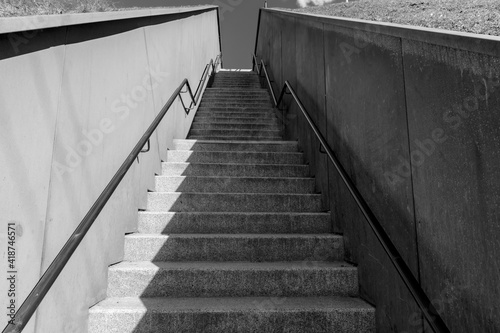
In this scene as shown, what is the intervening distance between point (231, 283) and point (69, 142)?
1.42 meters

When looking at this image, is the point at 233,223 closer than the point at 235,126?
Yes

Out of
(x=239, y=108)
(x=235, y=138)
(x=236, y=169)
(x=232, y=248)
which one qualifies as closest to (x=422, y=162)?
(x=232, y=248)

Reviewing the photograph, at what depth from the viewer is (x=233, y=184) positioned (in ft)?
11.3

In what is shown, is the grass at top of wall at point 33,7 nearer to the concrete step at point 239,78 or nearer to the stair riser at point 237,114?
the stair riser at point 237,114

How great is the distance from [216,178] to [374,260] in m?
1.89

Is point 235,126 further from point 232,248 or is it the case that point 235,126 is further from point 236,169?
point 232,248

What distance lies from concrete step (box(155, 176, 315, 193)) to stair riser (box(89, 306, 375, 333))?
1.61m

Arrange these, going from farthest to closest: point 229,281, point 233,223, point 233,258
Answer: point 233,223 < point 233,258 < point 229,281

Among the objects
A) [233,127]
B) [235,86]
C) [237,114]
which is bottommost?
[233,127]

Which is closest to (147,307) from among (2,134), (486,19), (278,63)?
(2,134)

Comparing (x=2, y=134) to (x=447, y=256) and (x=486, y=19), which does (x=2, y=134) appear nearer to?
(x=447, y=256)

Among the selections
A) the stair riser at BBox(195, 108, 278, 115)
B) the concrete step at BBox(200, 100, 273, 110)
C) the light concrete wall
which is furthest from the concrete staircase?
the concrete step at BBox(200, 100, 273, 110)

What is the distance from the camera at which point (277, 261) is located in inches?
101

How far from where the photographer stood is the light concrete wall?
1.32 meters
